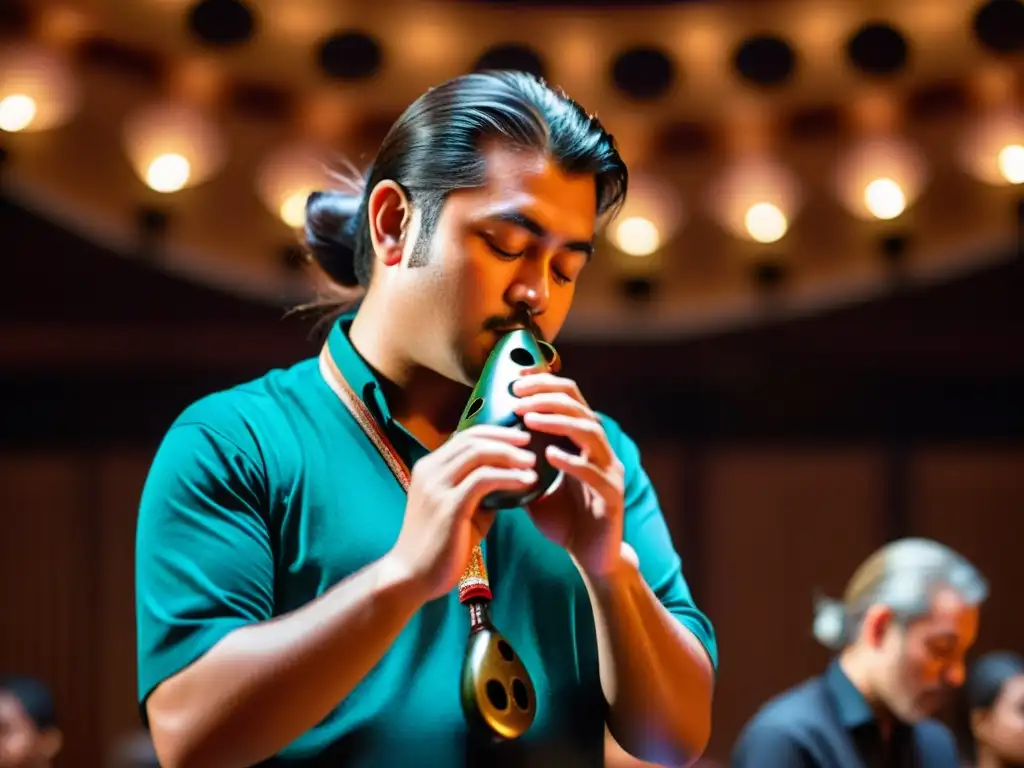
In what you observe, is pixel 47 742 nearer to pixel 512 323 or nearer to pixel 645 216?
pixel 645 216

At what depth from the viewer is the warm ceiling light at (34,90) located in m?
3.84

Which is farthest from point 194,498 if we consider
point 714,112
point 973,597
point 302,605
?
point 714,112

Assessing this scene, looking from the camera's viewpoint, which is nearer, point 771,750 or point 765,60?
point 771,750

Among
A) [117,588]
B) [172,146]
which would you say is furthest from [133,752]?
[172,146]

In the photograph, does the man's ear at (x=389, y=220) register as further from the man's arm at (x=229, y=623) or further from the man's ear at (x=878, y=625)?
the man's ear at (x=878, y=625)

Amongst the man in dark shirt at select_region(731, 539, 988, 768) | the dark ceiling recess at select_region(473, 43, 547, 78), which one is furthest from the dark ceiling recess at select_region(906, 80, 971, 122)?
the man in dark shirt at select_region(731, 539, 988, 768)

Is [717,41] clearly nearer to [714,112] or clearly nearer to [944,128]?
[714,112]

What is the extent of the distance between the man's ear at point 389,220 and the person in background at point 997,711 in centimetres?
302

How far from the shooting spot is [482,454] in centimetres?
110

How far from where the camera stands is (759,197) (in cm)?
457

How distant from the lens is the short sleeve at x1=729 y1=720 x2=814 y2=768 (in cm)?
308

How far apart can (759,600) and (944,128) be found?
180 cm

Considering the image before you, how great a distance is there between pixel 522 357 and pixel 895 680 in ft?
7.79

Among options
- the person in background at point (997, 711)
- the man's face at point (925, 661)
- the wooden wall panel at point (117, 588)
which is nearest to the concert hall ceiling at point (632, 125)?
the wooden wall panel at point (117, 588)
